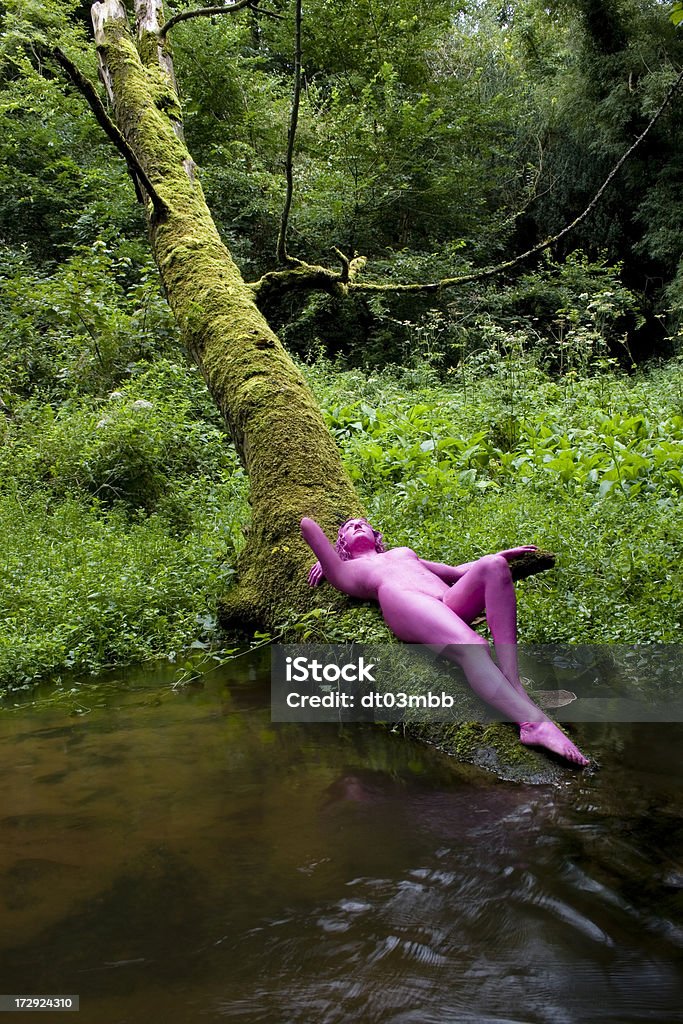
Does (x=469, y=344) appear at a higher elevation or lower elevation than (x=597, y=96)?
lower

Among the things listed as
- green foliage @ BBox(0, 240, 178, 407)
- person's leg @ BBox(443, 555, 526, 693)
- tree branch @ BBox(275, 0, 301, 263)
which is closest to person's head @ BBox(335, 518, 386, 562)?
person's leg @ BBox(443, 555, 526, 693)

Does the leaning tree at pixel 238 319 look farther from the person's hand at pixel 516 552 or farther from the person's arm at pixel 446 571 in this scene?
the person's arm at pixel 446 571

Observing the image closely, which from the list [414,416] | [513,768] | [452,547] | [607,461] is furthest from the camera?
[414,416]

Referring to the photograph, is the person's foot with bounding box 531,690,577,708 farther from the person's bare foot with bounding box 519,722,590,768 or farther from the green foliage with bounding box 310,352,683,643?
the person's bare foot with bounding box 519,722,590,768

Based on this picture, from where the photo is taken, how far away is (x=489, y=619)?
127 inches

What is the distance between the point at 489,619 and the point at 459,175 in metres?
13.6

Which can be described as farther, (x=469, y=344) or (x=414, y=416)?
(x=469, y=344)

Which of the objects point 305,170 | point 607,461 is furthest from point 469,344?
point 607,461

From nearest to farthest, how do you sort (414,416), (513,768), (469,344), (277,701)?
(513,768) < (277,701) < (414,416) < (469,344)

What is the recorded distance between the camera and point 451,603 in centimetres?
350

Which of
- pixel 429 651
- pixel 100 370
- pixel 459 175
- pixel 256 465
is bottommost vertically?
pixel 429 651

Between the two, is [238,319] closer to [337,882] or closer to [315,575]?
[315,575]

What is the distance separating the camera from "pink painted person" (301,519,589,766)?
3102 millimetres

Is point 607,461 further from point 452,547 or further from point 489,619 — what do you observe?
point 489,619
